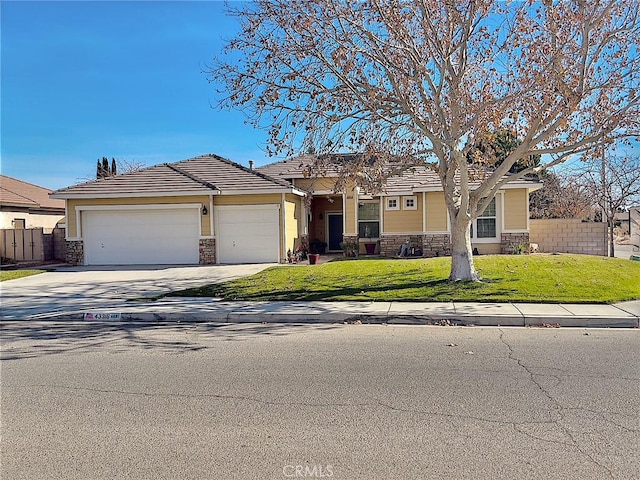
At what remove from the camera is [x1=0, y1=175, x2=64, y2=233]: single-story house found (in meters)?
25.1

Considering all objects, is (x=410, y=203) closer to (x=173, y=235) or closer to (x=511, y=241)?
(x=511, y=241)

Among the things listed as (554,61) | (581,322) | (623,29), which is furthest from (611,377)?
(623,29)

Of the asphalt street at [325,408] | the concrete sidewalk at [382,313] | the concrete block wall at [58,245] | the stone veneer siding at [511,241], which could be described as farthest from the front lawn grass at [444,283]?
the concrete block wall at [58,245]

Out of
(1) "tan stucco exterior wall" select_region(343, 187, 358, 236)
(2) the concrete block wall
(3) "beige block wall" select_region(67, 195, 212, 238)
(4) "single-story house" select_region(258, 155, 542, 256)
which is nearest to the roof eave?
(3) "beige block wall" select_region(67, 195, 212, 238)

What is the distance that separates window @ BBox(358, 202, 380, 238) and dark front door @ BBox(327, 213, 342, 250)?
8.97 feet

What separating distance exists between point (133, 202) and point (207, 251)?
12.3 ft

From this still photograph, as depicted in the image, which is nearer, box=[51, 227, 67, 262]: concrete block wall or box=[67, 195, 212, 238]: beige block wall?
box=[67, 195, 212, 238]: beige block wall

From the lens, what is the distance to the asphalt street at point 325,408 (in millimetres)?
3879

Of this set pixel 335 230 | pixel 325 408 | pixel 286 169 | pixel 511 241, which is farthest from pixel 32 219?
pixel 325 408

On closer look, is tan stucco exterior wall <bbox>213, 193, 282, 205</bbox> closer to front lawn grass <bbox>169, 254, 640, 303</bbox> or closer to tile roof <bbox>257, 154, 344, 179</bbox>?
tile roof <bbox>257, 154, 344, 179</bbox>

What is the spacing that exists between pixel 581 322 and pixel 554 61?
5469 millimetres

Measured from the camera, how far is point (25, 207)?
85.5 ft

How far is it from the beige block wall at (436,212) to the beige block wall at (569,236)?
4.25m

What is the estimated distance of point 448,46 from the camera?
451 inches
